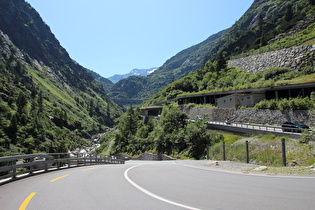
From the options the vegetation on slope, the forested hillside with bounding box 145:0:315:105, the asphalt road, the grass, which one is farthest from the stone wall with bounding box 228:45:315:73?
the asphalt road

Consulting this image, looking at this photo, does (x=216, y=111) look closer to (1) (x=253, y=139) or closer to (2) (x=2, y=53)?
(1) (x=253, y=139)

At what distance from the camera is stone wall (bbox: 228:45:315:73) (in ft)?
181

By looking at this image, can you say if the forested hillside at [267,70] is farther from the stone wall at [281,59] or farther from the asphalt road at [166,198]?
the asphalt road at [166,198]

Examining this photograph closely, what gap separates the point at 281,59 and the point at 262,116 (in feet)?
109

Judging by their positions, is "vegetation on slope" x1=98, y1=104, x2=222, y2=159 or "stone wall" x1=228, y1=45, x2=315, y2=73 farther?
"stone wall" x1=228, y1=45, x2=315, y2=73

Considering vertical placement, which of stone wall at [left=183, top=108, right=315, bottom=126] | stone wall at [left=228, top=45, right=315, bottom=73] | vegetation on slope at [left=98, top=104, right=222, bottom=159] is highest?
stone wall at [left=228, top=45, right=315, bottom=73]

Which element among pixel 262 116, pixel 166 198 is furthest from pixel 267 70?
pixel 166 198

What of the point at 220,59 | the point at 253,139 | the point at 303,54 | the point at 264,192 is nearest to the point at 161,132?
the point at 253,139

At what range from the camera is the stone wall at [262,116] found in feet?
99.2

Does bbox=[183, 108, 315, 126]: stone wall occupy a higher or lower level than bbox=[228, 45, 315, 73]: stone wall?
lower

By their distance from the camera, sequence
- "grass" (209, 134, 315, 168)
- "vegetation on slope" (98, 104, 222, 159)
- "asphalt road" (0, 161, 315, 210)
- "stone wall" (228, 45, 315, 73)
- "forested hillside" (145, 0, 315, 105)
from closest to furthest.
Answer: "asphalt road" (0, 161, 315, 210)
"grass" (209, 134, 315, 168)
"vegetation on slope" (98, 104, 222, 159)
"forested hillside" (145, 0, 315, 105)
"stone wall" (228, 45, 315, 73)

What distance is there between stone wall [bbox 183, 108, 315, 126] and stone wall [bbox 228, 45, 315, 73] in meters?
23.1

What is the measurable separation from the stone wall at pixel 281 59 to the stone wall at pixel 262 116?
2306 cm

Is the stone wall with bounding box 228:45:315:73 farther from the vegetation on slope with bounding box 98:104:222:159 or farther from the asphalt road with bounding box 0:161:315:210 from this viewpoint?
the asphalt road with bounding box 0:161:315:210
